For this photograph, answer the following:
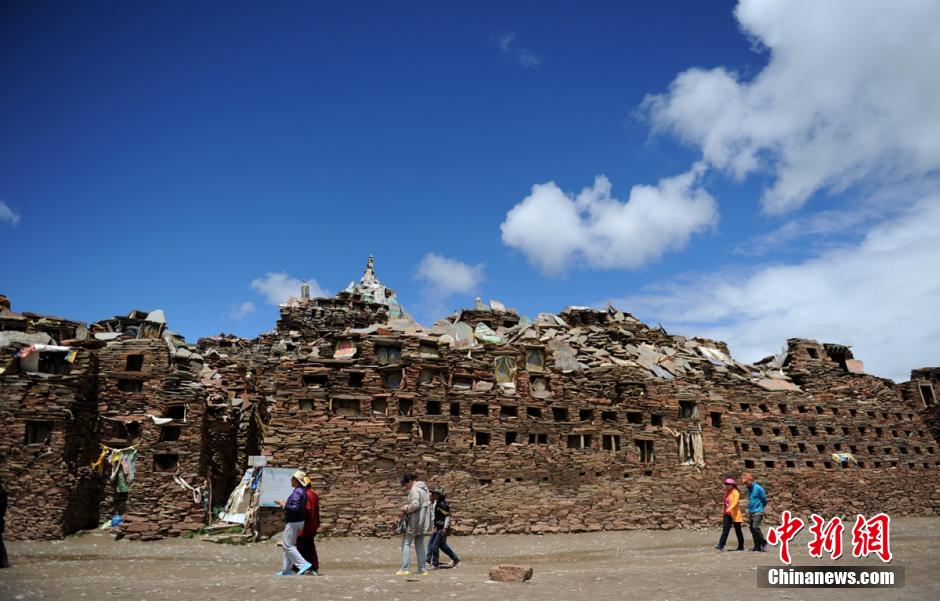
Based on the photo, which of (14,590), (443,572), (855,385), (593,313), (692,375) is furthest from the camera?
(593,313)

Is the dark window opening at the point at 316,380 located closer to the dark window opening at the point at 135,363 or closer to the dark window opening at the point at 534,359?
the dark window opening at the point at 135,363

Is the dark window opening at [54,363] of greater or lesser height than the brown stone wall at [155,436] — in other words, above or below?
above

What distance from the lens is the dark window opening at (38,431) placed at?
23.7m

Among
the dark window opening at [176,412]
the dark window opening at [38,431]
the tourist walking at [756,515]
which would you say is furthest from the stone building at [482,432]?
the tourist walking at [756,515]

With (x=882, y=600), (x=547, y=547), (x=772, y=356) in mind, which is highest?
(x=772, y=356)

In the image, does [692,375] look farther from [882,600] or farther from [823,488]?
[882,600]

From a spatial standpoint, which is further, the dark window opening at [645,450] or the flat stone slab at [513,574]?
the dark window opening at [645,450]

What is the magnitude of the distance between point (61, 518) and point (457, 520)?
50.1 ft

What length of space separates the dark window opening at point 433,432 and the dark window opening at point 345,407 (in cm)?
273

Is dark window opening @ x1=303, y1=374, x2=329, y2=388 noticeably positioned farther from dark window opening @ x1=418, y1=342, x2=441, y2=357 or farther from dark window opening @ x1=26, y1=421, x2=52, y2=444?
dark window opening @ x1=26, y1=421, x2=52, y2=444

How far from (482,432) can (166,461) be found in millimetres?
13251

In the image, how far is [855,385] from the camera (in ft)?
129

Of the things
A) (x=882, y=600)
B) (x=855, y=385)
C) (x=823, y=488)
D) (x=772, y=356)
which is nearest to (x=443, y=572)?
(x=882, y=600)

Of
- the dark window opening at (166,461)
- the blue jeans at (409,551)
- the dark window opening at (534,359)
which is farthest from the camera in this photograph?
the dark window opening at (534,359)
